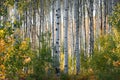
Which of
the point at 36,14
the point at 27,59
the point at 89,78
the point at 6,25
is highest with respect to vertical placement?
the point at 36,14

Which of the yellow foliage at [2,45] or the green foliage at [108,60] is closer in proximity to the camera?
the yellow foliage at [2,45]

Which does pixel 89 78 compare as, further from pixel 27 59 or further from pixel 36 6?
pixel 36 6

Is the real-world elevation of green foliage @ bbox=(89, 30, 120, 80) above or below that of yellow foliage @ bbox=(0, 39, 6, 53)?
below

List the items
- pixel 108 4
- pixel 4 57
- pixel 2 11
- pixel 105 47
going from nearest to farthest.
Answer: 1. pixel 4 57
2. pixel 2 11
3. pixel 105 47
4. pixel 108 4

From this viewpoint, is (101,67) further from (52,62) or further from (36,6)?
(36,6)

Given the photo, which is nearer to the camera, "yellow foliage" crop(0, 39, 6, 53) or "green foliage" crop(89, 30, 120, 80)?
"yellow foliage" crop(0, 39, 6, 53)

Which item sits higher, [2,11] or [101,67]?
[2,11]

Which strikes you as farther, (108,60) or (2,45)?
(108,60)

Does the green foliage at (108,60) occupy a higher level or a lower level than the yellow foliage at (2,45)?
lower

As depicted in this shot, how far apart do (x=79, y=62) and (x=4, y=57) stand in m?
9.53

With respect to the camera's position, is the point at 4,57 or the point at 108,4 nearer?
the point at 4,57

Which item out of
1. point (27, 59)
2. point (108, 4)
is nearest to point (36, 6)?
point (108, 4)

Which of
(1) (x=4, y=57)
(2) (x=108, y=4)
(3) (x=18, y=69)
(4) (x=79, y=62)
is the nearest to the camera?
(1) (x=4, y=57)

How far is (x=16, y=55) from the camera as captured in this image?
12.1m
